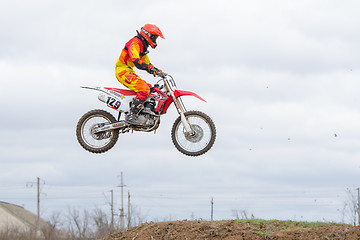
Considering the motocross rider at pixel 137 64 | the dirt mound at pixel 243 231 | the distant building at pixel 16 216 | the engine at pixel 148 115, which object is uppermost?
the motocross rider at pixel 137 64

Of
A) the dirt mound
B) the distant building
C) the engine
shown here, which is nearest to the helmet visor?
the engine

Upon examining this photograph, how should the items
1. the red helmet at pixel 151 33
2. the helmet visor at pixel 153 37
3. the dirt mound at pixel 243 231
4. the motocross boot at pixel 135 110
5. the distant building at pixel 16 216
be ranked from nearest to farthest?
the red helmet at pixel 151 33 → the helmet visor at pixel 153 37 → the motocross boot at pixel 135 110 → the dirt mound at pixel 243 231 → the distant building at pixel 16 216

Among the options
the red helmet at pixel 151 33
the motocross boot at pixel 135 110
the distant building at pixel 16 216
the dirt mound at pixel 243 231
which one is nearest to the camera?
the red helmet at pixel 151 33

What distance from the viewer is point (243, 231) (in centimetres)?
2162

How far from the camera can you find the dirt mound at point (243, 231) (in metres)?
20.2

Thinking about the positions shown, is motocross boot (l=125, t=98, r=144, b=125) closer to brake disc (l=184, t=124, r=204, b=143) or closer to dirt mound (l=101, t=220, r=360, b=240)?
brake disc (l=184, t=124, r=204, b=143)

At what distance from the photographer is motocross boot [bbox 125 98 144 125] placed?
19.8 meters

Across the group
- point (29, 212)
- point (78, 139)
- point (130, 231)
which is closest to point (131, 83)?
point (78, 139)

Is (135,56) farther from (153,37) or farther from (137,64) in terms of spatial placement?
(153,37)

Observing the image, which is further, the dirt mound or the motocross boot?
the dirt mound

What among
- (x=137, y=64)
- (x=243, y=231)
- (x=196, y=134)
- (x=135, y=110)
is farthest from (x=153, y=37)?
(x=243, y=231)

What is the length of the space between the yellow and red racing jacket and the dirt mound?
6.39m

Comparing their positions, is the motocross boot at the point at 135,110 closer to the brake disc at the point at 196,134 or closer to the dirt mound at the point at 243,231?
the brake disc at the point at 196,134

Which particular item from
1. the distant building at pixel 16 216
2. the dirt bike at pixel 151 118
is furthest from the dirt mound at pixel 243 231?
the distant building at pixel 16 216
